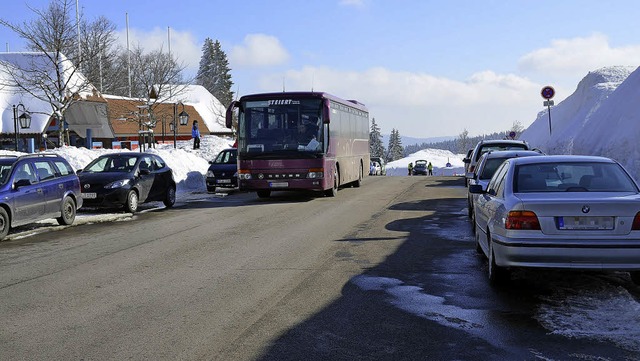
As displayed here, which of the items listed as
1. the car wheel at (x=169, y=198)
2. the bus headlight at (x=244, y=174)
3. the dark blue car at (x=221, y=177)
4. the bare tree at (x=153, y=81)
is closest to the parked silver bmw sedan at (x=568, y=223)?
the bus headlight at (x=244, y=174)

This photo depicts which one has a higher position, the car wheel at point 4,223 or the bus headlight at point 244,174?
the bus headlight at point 244,174

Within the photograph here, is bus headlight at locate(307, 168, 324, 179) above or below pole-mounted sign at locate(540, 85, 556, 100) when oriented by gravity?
below

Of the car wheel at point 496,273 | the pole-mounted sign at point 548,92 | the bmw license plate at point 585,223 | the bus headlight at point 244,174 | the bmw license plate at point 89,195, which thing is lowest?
the car wheel at point 496,273

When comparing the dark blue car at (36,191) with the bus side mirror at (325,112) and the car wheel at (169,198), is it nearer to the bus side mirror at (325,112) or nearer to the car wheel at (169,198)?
the car wheel at (169,198)

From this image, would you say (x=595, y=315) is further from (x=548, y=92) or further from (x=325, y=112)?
(x=548, y=92)

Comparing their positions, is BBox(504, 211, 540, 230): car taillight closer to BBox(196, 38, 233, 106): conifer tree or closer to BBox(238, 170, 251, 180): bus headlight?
BBox(238, 170, 251, 180): bus headlight

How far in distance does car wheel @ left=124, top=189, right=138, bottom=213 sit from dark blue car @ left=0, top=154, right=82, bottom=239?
1910mm

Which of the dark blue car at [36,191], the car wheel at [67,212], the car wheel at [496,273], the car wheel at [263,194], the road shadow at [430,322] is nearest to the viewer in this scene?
the road shadow at [430,322]

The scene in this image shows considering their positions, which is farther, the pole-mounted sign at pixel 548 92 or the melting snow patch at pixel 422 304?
the pole-mounted sign at pixel 548 92

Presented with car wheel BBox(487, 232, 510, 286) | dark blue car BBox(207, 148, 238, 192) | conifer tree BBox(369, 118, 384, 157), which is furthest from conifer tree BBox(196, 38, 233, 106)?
car wheel BBox(487, 232, 510, 286)

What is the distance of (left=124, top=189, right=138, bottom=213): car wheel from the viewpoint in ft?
56.2

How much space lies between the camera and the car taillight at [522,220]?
6828 millimetres

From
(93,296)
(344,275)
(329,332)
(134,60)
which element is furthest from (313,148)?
(134,60)

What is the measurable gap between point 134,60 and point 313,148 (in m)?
63.5
